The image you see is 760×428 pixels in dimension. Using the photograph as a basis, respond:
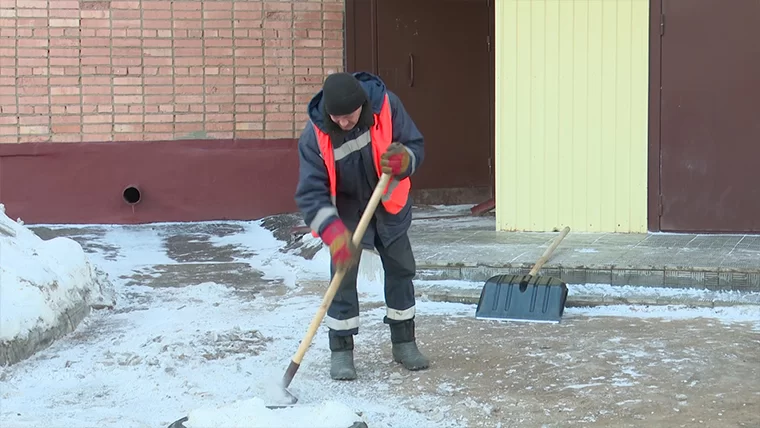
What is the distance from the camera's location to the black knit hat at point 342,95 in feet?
12.3

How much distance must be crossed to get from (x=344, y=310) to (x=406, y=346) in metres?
0.36

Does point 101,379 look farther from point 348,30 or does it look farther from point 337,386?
point 348,30

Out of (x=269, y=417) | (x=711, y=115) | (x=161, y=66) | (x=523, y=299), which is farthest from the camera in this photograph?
(x=161, y=66)

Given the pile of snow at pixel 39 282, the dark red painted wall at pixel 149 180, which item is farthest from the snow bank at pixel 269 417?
the dark red painted wall at pixel 149 180

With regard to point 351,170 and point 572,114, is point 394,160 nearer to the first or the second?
point 351,170

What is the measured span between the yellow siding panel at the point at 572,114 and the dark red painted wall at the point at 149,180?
2.82m

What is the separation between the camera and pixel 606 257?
19.8 ft

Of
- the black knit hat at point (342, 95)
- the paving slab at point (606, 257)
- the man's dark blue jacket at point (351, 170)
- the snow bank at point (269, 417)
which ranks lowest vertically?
the snow bank at point (269, 417)

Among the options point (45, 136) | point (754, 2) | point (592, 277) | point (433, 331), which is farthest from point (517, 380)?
point (45, 136)

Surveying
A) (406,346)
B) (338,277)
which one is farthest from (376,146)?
(406,346)

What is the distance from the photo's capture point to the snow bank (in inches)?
126

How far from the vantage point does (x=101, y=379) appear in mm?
4180

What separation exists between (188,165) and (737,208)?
208 inches

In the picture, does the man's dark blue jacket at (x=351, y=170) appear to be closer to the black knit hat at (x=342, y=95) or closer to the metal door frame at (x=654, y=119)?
the black knit hat at (x=342, y=95)
